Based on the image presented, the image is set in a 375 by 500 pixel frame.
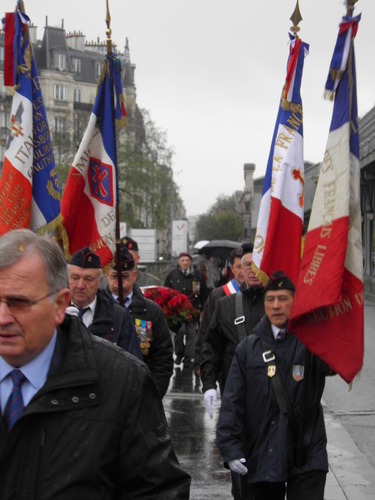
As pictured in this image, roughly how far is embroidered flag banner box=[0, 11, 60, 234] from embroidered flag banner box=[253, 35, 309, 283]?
1707 mm

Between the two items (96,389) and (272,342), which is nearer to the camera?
(96,389)

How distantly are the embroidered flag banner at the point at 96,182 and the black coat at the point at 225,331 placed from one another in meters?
1.04

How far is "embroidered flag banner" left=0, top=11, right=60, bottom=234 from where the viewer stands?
7.10m

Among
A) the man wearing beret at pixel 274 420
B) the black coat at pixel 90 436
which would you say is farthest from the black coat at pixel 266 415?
the black coat at pixel 90 436

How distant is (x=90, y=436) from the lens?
2.55 m

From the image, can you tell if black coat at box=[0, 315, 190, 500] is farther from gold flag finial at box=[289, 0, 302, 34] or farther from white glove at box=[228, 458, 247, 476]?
gold flag finial at box=[289, 0, 302, 34]

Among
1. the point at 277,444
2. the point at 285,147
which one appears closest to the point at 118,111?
the point at 285,147

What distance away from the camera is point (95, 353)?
2.72 m

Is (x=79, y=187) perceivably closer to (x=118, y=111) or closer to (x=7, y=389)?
(x=118, y=111)

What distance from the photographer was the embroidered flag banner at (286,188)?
6.45 m

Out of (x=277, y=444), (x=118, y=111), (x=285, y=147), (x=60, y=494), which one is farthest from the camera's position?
(x=118, y=111)

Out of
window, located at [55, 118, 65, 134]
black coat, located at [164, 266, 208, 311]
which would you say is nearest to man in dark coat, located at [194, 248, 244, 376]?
black coat, located at [164, 266, 208, 311]

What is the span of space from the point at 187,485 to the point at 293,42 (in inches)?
196

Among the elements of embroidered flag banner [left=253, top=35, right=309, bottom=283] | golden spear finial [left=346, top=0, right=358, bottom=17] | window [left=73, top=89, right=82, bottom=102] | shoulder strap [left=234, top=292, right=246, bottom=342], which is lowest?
shoulder strap [left=234, top=292, right=246, bottom=342]
